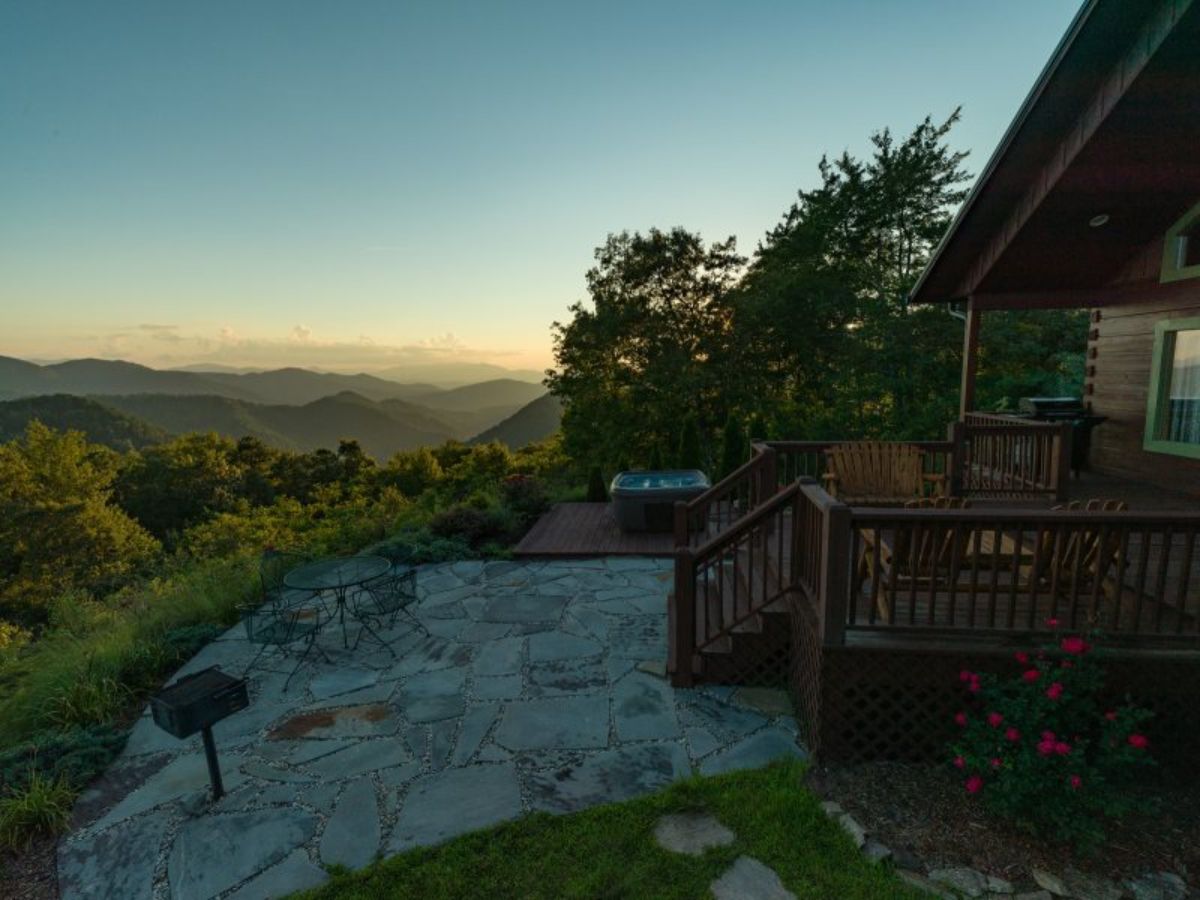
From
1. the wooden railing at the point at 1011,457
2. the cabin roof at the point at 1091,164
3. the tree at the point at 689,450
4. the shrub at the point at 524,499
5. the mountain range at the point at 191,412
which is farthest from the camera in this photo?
the mountain range at the point at 191,412

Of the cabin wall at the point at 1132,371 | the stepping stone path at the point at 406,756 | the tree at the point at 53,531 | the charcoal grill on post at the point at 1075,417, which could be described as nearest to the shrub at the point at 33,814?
the stepping stone path at the point at 406,756

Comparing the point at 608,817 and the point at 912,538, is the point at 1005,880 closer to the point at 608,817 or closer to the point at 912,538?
the point at 912,538

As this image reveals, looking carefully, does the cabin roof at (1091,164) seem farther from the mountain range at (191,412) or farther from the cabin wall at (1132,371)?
the mountain range at (191,412)

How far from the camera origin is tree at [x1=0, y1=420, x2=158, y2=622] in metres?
24.9

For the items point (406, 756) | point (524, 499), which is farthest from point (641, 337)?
point (406, 756)

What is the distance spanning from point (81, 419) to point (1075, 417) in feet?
290

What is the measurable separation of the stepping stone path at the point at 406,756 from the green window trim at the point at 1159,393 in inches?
245

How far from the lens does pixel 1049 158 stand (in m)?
5.64

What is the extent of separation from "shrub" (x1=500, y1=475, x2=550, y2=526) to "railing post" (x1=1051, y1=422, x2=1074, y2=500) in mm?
7690

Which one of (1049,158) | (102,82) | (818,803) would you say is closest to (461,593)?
(818,803)

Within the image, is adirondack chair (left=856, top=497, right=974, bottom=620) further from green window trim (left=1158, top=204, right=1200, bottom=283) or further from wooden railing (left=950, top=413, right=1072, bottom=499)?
green window trim (left=1158, top=204, right=1200, bottom=283)

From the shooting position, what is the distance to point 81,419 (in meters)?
64.9

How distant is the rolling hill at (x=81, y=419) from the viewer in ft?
197

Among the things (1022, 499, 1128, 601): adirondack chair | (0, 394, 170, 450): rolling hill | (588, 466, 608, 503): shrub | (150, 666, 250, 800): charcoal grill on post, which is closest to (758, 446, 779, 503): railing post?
(1022, 499, 1128, 601): adirondack chair
